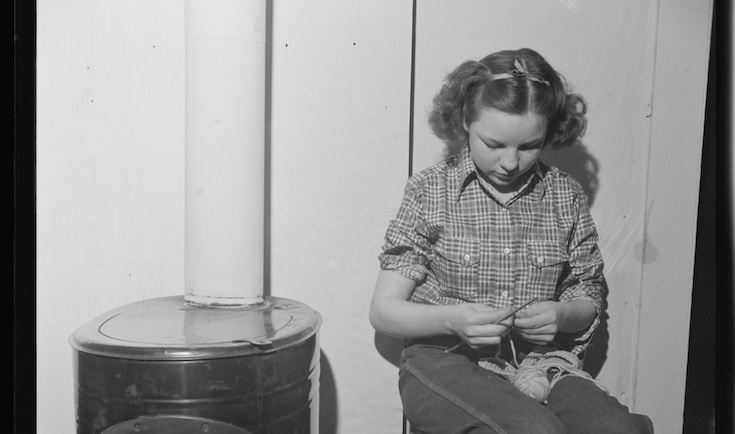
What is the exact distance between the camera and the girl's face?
4.87ft

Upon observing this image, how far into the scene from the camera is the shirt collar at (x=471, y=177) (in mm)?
1608

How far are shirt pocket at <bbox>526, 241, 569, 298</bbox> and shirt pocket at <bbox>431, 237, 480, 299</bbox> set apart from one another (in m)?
0.12

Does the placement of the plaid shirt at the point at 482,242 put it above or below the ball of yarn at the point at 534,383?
above

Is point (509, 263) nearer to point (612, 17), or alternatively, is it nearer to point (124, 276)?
point (612, 17)

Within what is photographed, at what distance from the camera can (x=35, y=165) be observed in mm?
1686

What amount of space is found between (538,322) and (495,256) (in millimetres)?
182

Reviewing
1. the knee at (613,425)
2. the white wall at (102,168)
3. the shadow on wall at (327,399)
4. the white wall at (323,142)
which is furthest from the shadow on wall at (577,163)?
the white wall at (102,168)

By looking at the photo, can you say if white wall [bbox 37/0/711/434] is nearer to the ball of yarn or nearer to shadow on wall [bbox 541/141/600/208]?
shadow on wall [bbox 541/141/600/208]

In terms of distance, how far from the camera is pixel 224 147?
154cm

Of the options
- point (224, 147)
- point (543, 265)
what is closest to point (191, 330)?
point (224, 147)

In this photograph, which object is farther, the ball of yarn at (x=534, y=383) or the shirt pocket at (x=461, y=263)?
the shirt pocket at (x=461, y=263)

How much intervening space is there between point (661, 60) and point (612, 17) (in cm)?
17

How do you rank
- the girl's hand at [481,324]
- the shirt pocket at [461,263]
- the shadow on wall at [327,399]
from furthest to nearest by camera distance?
the shadow on wall at [327,399], the shirt pocket at [461,263], the girl's hand at [481,324]

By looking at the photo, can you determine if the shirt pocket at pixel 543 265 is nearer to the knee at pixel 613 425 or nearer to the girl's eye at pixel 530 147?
the girl's eye at pixel 530 147
